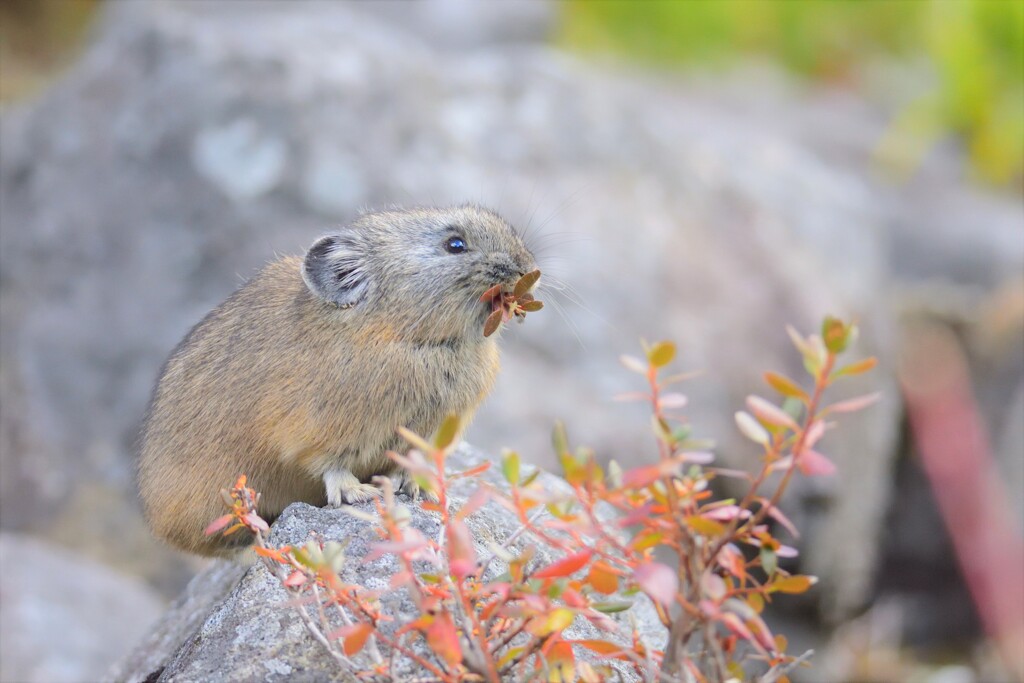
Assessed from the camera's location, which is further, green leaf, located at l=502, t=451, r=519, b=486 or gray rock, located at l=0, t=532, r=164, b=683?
gray rock, located at l=0, t=532, r=164, b=683

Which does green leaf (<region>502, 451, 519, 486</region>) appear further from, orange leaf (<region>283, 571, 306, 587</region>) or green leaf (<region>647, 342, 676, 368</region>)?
orange leaf (<region>283, 571, 306, 587</region>)

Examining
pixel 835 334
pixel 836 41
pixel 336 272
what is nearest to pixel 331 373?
pixel 336 272

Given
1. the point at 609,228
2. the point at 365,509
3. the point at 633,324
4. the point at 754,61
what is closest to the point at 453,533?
the point at 365,509

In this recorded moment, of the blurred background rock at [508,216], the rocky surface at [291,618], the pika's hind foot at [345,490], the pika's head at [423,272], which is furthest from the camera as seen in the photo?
the blurred background rock at [508,216]

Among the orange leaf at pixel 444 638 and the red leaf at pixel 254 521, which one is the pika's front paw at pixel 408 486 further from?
the orange leaf at pixel 444 638

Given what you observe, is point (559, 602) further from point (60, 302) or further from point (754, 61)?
point (754, 61)

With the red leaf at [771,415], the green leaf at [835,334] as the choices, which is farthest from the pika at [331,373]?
the green leaf at [835,334]

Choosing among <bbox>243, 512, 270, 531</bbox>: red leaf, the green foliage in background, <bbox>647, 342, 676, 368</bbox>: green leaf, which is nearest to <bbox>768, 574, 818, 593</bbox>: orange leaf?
<bbox>647, 342, 676, 368</bbox>: green leaf
